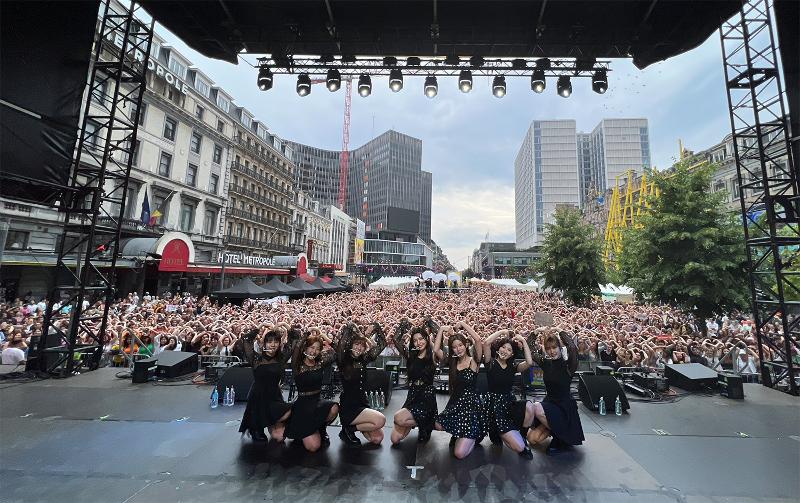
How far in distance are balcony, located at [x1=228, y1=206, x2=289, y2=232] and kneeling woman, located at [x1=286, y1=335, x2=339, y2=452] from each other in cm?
3635

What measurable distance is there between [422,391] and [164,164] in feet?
105

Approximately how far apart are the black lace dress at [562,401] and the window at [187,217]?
109ft

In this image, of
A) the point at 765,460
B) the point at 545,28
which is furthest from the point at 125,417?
the point at 545,28

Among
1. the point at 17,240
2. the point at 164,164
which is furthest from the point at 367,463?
the point at 164,164

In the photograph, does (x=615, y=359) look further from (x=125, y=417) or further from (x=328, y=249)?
(x=328, y=249)

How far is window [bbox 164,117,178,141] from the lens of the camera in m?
28.1

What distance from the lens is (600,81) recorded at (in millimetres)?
8742

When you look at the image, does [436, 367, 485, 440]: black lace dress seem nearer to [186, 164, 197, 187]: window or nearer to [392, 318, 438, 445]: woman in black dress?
[392, 318, 438, 445]: woman in black dress

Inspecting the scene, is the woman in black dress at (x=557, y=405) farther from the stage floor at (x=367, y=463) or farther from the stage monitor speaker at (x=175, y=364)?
the stage monitor speaker at (x=175, y=364)

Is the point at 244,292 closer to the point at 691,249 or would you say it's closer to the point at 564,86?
the point at 564,86

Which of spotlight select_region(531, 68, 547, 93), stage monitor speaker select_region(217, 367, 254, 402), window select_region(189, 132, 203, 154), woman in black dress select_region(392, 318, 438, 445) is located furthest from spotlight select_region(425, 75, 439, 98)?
window select_region(189, 132, 203, 154)

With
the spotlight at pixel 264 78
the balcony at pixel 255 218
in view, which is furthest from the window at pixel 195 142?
the spotlight at pixel 264 78

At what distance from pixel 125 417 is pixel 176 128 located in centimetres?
3051

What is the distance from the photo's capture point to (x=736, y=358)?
856cm
